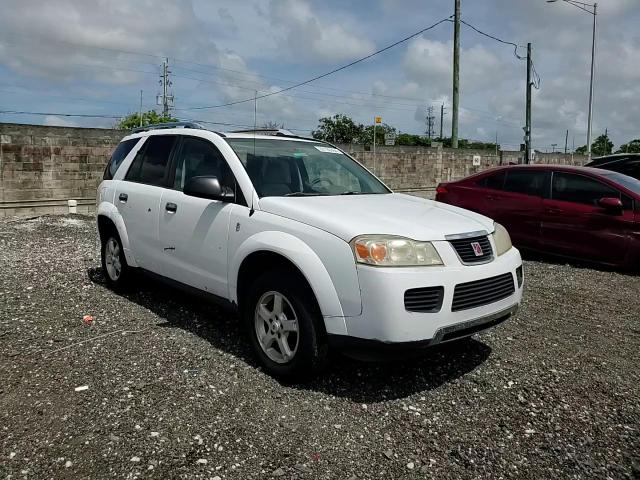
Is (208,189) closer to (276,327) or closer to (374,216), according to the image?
(276,327)

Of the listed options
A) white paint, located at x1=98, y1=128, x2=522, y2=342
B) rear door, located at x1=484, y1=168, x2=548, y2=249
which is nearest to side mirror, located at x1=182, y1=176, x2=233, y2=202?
white paint, located at x1=98, y1=128, x2=522, y2=342

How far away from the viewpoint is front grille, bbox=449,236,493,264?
3484mm

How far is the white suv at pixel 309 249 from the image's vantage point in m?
3.24

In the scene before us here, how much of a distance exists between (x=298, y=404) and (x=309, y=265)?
2.82 feet

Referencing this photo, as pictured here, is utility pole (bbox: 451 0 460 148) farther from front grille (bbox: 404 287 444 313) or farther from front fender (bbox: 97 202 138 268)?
front grille (bbox: 404 287 444 313)

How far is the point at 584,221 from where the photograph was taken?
25.0 feet

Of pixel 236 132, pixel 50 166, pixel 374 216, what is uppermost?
pixel 236 132

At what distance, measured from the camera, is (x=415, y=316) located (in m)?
3.21

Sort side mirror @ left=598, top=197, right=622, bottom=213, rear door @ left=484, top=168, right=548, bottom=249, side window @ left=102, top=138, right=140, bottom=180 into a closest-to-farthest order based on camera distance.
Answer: side window @ left=102, top=138, right=140, bottom=180 < side mirror @ left=598, top=197, right=622, bottom=213 < rear door @ left=484, top=168, right=548, bottom=249

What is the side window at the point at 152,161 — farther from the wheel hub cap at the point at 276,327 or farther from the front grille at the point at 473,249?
the front grille at the point at 473,249

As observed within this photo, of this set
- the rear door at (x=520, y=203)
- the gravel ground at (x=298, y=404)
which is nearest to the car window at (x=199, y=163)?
the gravel ground at (x=298, y=404)

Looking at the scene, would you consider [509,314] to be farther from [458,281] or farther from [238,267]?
[238,267]

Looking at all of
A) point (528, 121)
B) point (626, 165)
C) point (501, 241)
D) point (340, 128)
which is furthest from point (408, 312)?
point (340, 128)

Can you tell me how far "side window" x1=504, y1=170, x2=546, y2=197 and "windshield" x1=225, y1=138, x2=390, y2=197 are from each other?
4163 millimetres
